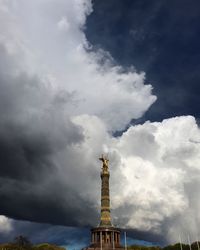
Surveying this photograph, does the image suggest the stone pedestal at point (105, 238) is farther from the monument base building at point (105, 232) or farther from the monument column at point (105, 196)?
the monument column at point (105, 196)

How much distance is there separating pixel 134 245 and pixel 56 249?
31.4 m

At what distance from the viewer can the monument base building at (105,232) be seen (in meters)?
99.8

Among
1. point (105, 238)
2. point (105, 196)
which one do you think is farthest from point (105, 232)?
point (105, 196)

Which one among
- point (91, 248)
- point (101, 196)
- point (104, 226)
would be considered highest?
point (101, 196)

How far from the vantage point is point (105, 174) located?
368 feet

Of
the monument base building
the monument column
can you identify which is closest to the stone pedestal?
the monument base building

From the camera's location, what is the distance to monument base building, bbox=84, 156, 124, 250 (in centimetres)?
9981

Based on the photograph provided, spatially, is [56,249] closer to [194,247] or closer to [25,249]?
[25,249]

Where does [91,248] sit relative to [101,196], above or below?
below

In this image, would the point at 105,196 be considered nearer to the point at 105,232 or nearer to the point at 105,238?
the point at 105,232

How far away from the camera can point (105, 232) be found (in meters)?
103

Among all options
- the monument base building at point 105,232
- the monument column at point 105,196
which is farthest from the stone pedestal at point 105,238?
the monument column at point 105,196

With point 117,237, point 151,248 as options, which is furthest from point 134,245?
point 117,237

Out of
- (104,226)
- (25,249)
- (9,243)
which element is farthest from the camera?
(9,243)
